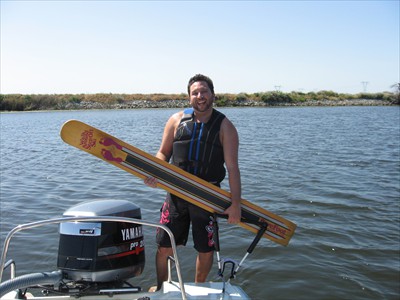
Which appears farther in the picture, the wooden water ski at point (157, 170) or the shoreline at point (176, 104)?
the shoreline at point (176, 104)

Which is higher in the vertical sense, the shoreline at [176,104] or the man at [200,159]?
the shoreline at [176,104]

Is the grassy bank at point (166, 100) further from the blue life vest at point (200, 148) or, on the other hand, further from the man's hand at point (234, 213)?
the man's hand at point (234, 213)

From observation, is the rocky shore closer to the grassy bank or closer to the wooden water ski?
the grassy bank

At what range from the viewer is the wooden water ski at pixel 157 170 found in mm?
3856

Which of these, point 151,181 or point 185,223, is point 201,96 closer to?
point 151,181

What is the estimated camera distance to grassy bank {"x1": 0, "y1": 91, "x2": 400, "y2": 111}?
56.0 meters

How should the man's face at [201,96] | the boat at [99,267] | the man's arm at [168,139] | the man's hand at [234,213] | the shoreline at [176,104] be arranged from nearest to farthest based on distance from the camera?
the boat at [99,267], the man's face at [201,96], the man's hand at [234,213], the man's arm at [168,139], the shoreline at [176,104]

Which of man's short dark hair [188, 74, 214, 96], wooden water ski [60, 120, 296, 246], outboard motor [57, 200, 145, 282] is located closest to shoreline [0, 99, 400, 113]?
wooden water ski [60, 120, 296, 246]

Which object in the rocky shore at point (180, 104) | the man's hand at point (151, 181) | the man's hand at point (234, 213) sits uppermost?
the rocky shore at point (180, 104)

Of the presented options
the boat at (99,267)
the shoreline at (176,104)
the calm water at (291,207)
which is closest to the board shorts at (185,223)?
the boat at (99,267)

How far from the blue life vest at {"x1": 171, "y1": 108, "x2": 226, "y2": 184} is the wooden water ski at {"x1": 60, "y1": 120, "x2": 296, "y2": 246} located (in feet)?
0.42

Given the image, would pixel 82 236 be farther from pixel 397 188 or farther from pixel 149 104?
pixel 149 104

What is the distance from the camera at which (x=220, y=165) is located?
4012 millimetres

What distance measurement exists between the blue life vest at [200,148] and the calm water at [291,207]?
2059mm
